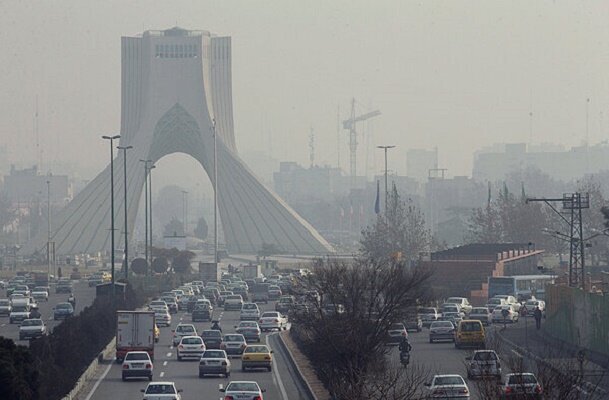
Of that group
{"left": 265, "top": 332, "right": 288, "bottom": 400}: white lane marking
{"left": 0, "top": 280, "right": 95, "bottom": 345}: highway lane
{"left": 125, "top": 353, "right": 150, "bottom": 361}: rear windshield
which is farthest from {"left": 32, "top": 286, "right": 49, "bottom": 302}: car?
{"left": 125, "top": 353, "right": 150, "bottom": 361}: rear windshield

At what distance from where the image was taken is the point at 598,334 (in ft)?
135

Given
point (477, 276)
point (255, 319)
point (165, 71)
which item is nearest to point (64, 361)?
point (255, 319)

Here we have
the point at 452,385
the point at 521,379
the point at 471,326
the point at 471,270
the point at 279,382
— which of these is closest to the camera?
the point at 521,379

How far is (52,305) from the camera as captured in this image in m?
69.8

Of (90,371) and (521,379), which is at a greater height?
(521,379)

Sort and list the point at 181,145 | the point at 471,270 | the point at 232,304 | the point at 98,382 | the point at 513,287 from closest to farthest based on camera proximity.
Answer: the point at 98,382 → the point at 513,287 → the point at 232,304 → the point at 471,270 → the point at 181,145

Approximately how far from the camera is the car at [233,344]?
43.8m

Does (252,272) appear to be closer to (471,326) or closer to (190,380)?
(471,326)

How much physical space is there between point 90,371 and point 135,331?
3383 mm

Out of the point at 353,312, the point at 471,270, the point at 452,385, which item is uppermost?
the point at 353,312

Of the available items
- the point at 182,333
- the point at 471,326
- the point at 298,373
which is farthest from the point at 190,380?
the point at 182,333

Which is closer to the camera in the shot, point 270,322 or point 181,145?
point 270,322

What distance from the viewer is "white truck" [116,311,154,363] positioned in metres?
40.5

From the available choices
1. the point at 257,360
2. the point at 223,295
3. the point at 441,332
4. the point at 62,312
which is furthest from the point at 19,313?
the point at 257,360
